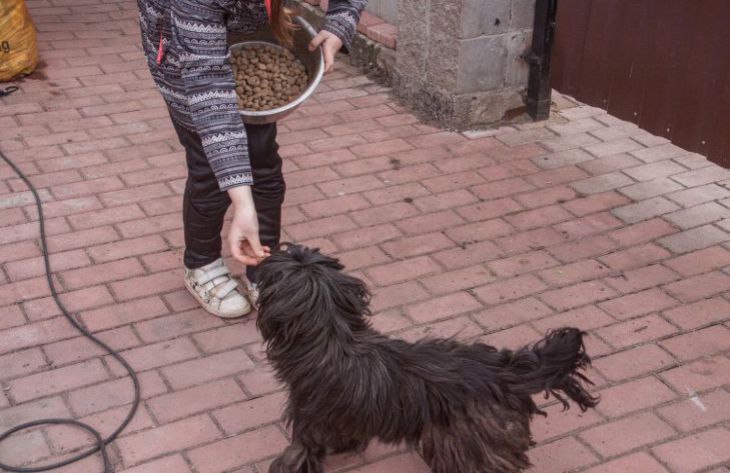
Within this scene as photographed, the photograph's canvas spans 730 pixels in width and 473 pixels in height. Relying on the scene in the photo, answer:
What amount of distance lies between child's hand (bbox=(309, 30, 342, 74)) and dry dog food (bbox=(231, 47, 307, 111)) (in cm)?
14

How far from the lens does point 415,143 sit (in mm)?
5695

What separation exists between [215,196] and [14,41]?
3.09 m

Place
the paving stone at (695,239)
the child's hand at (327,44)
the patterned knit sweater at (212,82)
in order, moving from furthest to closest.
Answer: the paving stone at (695,239) → the child's hand at (327,44) → the patterned knit sweater at (212,82)

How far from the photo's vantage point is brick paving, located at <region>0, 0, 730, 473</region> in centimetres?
353

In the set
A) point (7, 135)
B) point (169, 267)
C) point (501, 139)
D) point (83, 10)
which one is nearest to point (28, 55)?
point (7, 135)

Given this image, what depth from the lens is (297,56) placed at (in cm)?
381

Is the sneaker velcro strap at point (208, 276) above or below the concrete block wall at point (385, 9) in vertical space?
below

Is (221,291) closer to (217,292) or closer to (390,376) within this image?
(217,292)

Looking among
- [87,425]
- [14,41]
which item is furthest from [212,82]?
[14,41]

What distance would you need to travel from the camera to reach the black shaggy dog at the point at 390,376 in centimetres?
277

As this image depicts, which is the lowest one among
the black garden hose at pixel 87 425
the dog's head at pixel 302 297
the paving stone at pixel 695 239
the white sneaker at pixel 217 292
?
the paving stone at pixel 695 239

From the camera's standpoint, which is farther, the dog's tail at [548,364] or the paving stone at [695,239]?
the paving stone at [695,239]

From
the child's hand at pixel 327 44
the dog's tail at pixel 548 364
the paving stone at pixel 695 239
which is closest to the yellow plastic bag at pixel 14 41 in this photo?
the child's hand at pixel 327 44

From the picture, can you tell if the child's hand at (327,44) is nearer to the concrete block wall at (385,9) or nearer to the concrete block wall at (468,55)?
the concrete block wall at (468,55)
